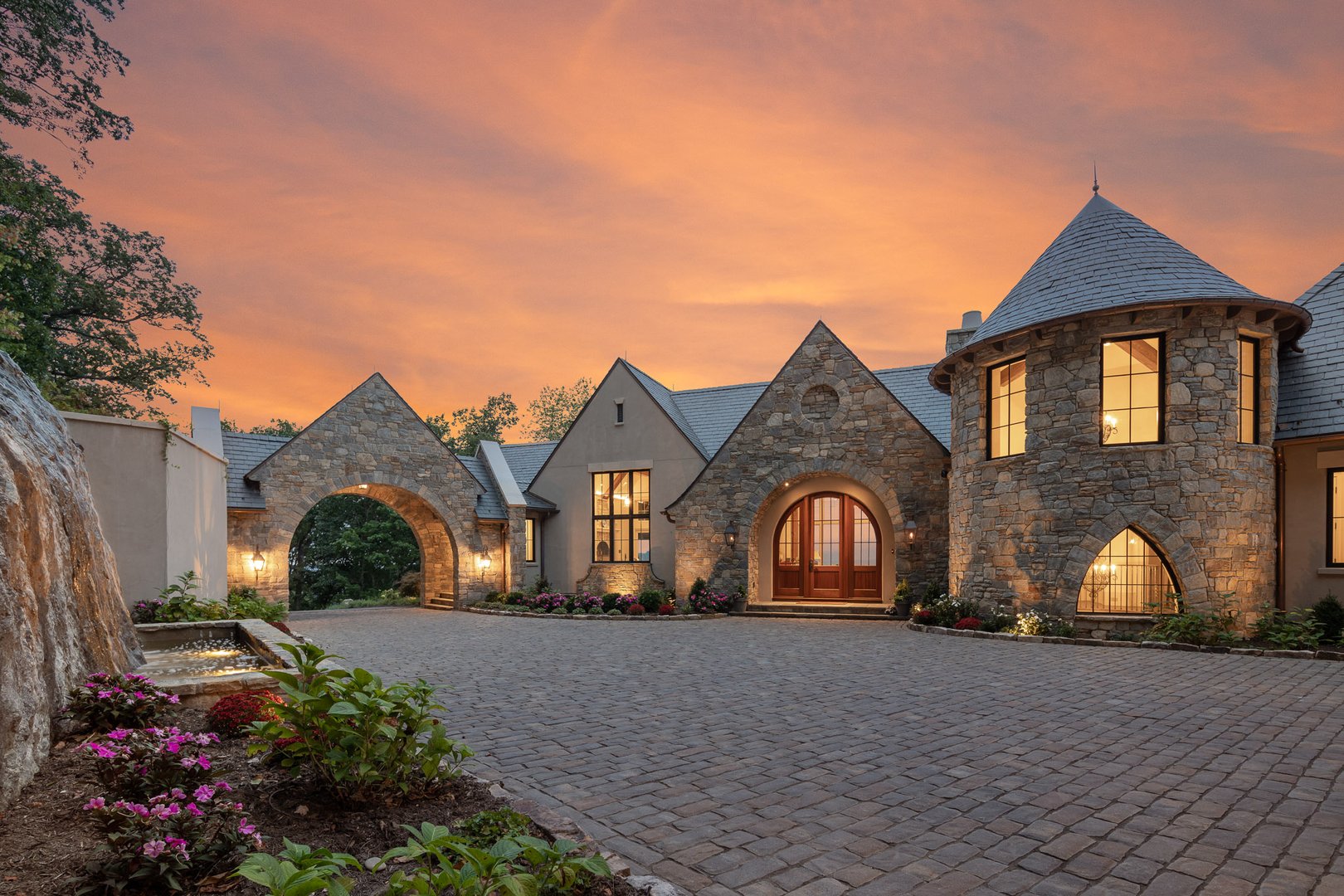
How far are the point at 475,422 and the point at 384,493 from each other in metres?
21.6

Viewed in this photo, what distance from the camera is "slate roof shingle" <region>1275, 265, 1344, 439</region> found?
10711 millimetres

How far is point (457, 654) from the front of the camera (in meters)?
9.84

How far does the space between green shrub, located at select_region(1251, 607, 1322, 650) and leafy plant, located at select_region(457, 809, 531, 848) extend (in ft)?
36.2

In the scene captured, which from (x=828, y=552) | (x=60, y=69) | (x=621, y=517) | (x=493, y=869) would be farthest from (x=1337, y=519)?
(x=60, y=69)

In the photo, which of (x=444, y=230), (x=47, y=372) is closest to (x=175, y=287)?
(x=47, y=372)

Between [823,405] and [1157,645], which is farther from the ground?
[823,405]

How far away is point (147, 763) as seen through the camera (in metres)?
3.29

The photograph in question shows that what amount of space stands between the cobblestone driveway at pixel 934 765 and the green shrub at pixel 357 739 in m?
0.88

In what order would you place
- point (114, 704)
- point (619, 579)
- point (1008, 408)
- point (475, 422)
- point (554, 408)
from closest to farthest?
point (114, 704) < point (1008, 408) < point (619, 579) < point (475, 422) < point (554, 408)

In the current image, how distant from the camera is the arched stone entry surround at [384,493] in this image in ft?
52.4

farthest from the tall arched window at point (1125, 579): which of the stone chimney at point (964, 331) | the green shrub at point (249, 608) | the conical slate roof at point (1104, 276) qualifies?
the green shrub at point (249, 608)

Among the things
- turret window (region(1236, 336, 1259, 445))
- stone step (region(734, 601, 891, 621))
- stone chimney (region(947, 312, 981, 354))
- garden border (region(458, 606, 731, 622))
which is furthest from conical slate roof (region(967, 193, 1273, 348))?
garden border (region(458, 606, 731, 622))

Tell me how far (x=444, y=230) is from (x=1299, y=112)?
14.2 meters

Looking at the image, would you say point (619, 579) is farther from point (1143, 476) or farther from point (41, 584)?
point (41, 584)
